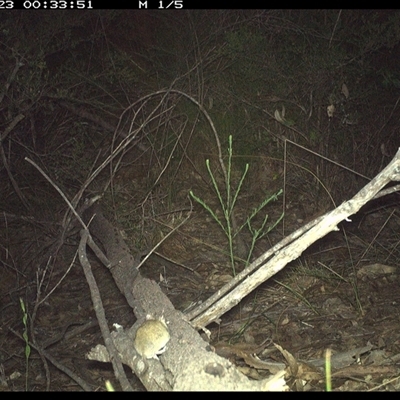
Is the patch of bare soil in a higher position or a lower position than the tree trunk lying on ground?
lower

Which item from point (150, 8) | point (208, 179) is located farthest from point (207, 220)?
point (150, 8)

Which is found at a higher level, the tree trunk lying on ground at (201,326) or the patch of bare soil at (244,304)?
the tree trunk lying on ground at (201,326)

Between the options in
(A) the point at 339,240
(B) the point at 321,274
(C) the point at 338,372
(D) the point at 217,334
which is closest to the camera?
(C) the point at 338,372

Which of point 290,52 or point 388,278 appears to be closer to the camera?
point 388,278

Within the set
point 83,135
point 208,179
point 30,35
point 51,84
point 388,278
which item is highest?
point 30,35

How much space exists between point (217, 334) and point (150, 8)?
3073mm

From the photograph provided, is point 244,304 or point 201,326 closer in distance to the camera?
point 201,326

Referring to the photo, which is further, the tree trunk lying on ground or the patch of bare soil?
the patch of bare soil

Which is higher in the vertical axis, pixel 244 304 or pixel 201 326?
pixel 201 326

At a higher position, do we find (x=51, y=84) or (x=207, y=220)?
(x=51, y=84)

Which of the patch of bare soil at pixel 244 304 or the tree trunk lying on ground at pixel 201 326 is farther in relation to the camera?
the patch of bare soil at pixel 244 304

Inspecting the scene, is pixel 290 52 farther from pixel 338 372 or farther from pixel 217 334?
pixel 338 372

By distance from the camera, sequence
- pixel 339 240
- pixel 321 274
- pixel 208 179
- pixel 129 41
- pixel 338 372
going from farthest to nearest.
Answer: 1. pixel 129 41
2. pixel 208 179
3. pixel 339 240
4. pixel 321 274
5. pixel 338 372

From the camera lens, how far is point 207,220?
4574 millimetres
